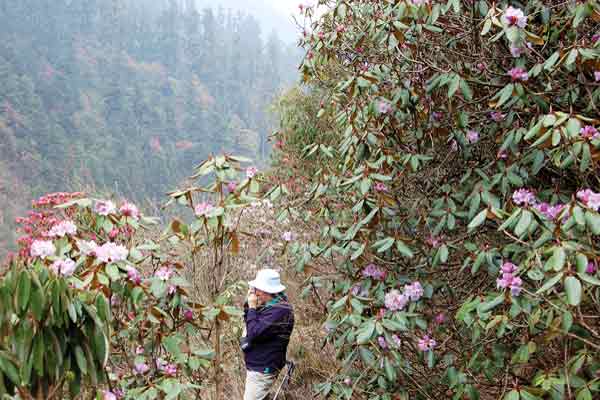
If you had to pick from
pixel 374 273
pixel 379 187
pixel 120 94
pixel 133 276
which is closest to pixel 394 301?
pixel 374 273

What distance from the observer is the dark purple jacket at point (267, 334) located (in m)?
3.00

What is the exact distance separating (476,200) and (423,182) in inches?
21.0

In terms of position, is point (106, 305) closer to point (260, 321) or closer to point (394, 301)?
point (394, 301)

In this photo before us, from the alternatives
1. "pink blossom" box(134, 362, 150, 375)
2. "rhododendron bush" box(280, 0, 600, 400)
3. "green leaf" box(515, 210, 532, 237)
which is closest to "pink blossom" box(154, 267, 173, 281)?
"pink blossom" box(134, 362, 150, 375)

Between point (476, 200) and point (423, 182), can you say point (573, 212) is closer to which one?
point (476, 200)

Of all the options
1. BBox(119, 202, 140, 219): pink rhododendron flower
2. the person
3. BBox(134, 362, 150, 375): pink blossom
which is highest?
BBox(119, 202, 140, 219): pink rhododendron flower

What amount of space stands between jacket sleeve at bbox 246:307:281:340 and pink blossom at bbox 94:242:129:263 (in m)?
1.66

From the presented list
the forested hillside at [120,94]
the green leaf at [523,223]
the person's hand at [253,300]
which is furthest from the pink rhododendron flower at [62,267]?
the forested hillside at [120,94]

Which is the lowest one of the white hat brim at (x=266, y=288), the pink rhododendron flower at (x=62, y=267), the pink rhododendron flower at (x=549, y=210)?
the white hat brim at (x=266, y=288)

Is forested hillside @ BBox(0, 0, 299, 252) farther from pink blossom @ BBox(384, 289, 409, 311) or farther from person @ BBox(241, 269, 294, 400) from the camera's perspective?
pink blossom @ BBox(384, 289, 409, 311)

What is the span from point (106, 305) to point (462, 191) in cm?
153

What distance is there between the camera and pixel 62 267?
1.27m

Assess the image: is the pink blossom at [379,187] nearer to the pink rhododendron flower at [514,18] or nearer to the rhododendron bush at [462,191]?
the rhododendron bush at [462,191]

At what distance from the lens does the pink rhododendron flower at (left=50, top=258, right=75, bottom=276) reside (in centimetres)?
125
